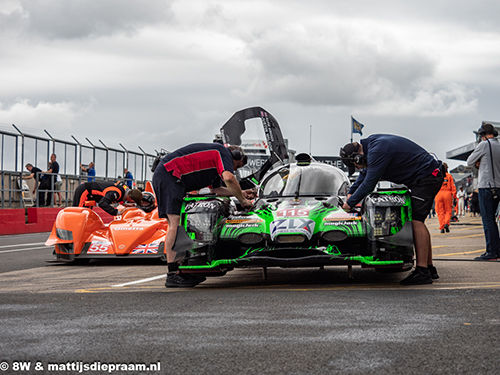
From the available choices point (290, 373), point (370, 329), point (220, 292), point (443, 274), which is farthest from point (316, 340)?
point (443, 274)

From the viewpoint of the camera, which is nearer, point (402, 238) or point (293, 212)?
point (402, 238)

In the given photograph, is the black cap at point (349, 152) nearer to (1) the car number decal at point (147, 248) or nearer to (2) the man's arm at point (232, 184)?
(2) the man's arm at point (232, 184)

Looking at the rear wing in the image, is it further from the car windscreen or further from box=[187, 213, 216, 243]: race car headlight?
box=[187, 213, 216, 243]: race car headlight

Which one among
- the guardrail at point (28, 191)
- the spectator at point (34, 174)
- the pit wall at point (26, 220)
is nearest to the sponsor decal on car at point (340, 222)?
the pit wall at point (26, 220)

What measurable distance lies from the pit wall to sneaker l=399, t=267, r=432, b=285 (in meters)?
13.9

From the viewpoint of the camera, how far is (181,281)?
20.8 feet

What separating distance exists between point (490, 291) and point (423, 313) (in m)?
1.21

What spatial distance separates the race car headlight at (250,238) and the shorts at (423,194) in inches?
59.7

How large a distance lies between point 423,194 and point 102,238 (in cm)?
484

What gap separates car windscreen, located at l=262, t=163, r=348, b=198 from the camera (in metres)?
7.38

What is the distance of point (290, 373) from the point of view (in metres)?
2.96

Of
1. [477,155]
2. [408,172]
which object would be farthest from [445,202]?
[408,172]

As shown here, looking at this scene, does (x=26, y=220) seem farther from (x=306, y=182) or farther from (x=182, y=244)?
(x=182, y=244)

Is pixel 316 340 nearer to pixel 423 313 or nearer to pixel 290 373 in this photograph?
pixel 290 373
